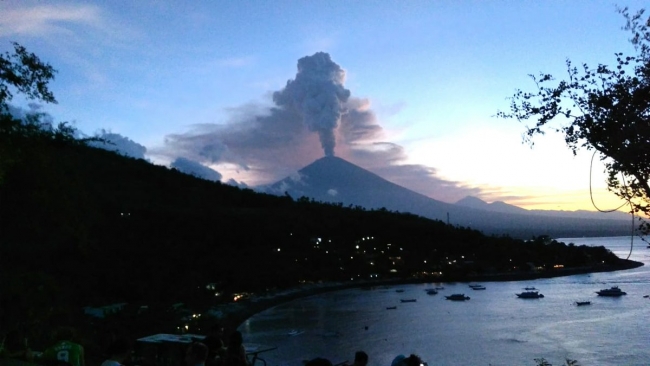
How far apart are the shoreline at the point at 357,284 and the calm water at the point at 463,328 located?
126cm

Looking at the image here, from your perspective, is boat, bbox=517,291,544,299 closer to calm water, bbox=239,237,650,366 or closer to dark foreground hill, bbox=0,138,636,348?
calm water, bbox=239,237,650,366

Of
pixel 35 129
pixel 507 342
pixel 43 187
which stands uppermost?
pixel 35 129

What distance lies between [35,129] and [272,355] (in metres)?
27.3

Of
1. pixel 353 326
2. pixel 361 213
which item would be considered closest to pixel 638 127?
pixel 353 326

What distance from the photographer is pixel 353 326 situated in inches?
1944

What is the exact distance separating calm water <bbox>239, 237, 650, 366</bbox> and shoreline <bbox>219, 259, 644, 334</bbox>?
126cm

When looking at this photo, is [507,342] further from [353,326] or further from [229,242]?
[229,242]

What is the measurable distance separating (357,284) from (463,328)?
32705mm

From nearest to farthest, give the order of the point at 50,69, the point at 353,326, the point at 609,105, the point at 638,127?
1. the point at 638,127
2. the point at 609,105
3. the point at 50,69
4. the point at 353,326

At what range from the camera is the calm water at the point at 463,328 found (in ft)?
119

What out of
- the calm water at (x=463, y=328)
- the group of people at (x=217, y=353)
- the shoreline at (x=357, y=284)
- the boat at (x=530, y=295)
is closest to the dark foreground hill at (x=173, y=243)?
the shoreline at (x=357, y=284)

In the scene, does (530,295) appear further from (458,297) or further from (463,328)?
(463,328)

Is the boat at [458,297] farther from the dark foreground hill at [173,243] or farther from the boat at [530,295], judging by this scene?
the dark foreground hill at [173,243]

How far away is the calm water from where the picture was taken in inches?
1428
